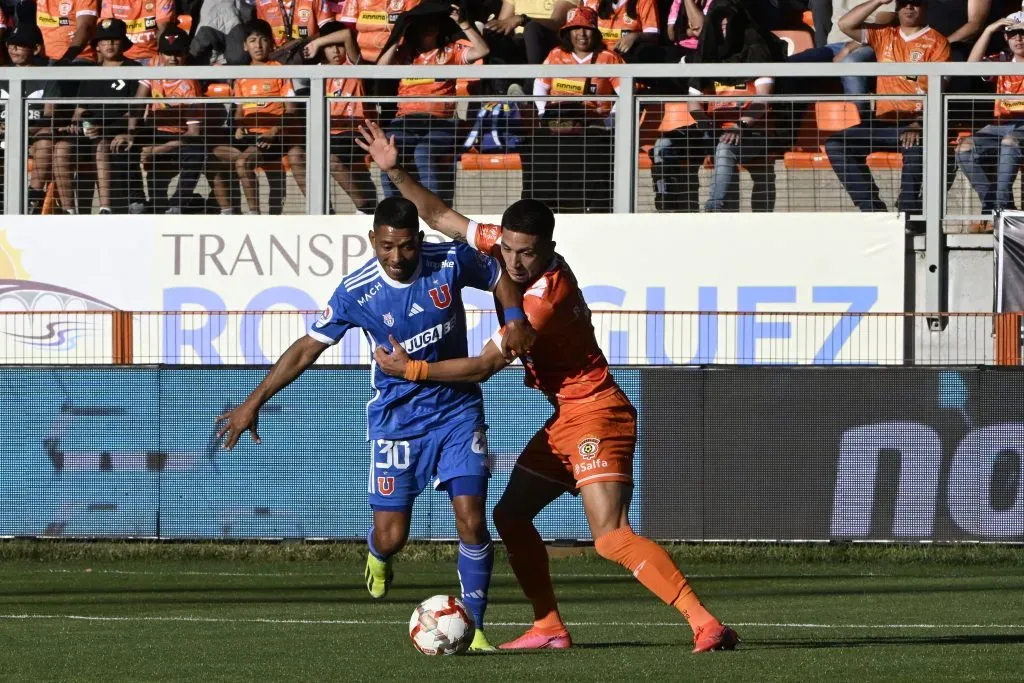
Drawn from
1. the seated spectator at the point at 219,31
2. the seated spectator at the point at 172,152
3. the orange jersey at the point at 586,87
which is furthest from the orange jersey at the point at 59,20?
the orange jersey at the point at 586,87

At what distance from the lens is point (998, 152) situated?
1527 cm

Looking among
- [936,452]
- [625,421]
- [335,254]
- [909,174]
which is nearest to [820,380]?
[936,452]

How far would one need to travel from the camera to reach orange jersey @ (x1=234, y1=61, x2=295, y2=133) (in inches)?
640

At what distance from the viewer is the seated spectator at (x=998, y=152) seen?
15141 millimetres

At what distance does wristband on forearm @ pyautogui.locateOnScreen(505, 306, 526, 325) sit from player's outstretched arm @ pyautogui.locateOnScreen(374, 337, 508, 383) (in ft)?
0.52

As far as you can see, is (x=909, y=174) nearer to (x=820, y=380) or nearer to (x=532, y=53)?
(x=820, y=380)

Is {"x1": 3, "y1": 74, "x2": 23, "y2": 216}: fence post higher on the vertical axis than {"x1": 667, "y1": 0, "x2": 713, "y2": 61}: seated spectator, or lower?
lower

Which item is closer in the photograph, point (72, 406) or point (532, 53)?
point (72, 406)

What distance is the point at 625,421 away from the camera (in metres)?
8.40

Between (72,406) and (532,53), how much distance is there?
633 cm

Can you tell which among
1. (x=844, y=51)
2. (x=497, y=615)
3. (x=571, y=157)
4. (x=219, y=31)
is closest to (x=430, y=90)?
(x=571, y=157)

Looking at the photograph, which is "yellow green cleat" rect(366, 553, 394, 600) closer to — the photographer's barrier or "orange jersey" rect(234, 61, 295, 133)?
the photographer's barrier

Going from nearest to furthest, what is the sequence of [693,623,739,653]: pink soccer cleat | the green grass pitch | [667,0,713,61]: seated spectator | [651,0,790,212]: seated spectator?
the green grass pitch → [693,623,739,653]: pink soccer cleat → [651,0,790,212]: seated spectator → [667,0,713,61]: seated spectator

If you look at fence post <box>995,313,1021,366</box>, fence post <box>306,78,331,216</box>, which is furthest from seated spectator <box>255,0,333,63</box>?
fence post <box>995,313,1021,366</box>
